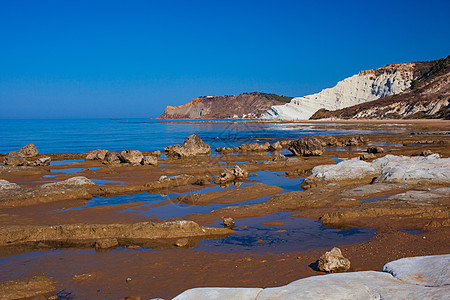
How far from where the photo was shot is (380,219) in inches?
357

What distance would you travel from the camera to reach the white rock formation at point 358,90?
113625mm

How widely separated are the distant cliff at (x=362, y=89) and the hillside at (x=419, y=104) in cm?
428

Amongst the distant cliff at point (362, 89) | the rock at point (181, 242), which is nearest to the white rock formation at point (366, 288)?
the rock at point (181, 242)

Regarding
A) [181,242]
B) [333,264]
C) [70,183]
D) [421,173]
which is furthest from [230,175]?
[333,264]

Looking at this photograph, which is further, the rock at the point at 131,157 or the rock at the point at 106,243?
the rock at the point at 131,157

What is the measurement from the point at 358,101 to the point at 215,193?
392ft

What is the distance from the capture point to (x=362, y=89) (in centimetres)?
12244

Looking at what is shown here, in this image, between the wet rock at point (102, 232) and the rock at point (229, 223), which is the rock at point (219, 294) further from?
the rock at point (229, 223)

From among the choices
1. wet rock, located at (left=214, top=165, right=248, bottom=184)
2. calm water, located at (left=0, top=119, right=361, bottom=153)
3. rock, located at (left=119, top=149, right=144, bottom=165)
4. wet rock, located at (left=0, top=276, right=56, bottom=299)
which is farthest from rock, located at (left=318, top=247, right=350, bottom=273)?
calm water, located at (left=0, top=119, right=361, bottom=153)

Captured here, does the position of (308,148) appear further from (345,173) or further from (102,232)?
(102,232)

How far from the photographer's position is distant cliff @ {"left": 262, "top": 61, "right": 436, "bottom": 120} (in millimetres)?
113188

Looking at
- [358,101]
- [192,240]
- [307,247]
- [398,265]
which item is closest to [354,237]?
[307,247]

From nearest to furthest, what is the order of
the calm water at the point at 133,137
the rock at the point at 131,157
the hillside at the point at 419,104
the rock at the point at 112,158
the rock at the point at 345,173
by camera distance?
the rock at the point at 345,173, the rock at the point at 131,157, the rock at the point at 112,158, the calm water at the point at 133,137, the hillside at the point at 419,104

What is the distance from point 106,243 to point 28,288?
220 cm
